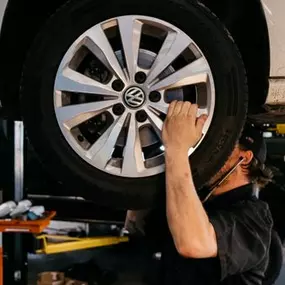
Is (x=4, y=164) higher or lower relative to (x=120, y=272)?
higher

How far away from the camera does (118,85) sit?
1577 millimetres

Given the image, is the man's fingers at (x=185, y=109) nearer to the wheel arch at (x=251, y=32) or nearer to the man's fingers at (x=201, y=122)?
the man's fingers at (x=201, y=122)

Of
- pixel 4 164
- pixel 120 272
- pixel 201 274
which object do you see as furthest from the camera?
pixel 120 272

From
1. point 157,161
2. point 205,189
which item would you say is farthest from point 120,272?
point 157,161

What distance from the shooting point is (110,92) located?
1577 mm

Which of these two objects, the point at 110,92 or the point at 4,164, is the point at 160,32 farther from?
the point at 4,164

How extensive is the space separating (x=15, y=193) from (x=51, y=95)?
2.14m

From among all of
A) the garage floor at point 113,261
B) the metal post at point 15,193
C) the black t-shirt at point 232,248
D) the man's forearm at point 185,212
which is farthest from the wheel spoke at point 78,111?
the garage floor at point 113,261

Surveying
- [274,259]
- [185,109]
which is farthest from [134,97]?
[274,259]

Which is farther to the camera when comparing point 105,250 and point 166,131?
point 105,250

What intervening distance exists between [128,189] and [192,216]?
182 mm

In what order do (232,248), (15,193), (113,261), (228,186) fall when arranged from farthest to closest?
(113,261), (15,193), (228,186), (232,248)

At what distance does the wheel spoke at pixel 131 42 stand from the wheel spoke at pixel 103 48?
0.03 m

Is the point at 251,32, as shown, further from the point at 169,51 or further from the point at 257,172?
the point at 257,172
